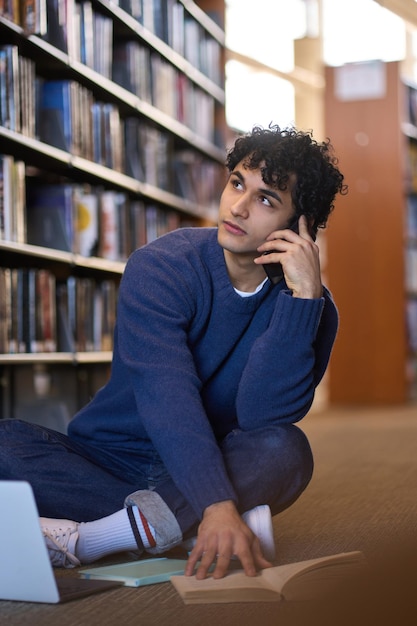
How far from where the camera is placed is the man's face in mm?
1782

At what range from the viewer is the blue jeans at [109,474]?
5.74ft

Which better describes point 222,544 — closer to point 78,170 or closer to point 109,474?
point 109,474

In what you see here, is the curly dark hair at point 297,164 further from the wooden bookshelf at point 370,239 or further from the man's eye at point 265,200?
the wooden bookshelf at point 370,239

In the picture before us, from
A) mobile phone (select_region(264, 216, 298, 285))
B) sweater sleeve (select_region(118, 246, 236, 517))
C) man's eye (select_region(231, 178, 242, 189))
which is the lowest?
sweater sleeve (select_region(118, 246, 236, 517))

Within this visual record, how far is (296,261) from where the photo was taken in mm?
1774

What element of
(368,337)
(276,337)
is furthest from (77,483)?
(368,337)

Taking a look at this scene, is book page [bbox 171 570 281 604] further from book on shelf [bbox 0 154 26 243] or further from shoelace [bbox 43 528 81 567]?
book on shelf [bbox 0 154 26 243]

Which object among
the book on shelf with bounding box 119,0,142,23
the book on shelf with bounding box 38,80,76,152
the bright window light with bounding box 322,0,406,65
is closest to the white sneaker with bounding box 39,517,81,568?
→ the book on shelf with bounding box 38,80,76,152

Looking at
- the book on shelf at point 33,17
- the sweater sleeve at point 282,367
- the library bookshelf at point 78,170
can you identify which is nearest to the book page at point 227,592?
the sweater sleeve at point 282,367

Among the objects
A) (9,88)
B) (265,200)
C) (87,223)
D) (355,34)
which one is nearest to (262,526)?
(265,200)

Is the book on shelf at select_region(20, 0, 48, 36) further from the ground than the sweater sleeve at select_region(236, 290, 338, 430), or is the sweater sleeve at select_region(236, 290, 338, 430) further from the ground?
the book on shelf at select_region(20, 0, 48, 36)

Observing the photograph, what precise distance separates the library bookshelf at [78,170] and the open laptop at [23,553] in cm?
159

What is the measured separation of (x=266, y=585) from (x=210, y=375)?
513mm

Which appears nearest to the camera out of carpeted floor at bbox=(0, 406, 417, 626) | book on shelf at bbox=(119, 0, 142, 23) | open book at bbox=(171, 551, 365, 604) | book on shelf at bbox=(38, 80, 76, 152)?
carpeted floor at bbox=(0, 406, 417, 626)
